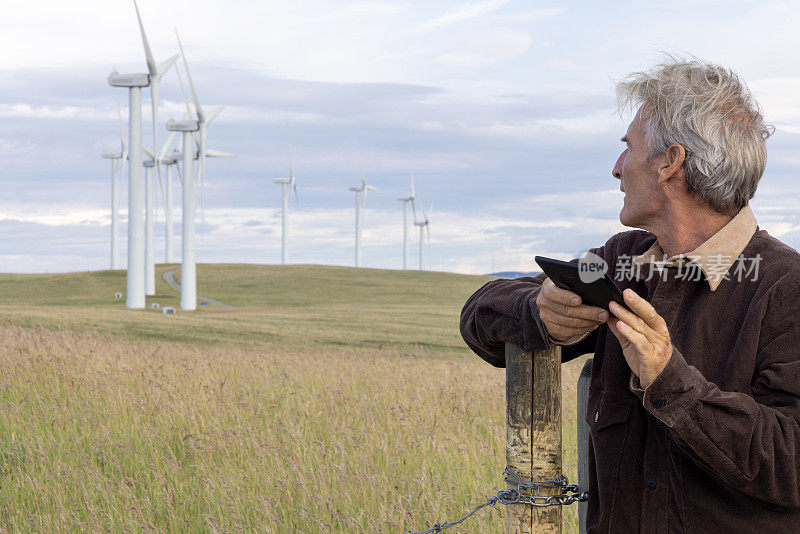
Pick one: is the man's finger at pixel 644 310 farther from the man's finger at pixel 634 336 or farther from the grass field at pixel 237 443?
the grass field at pixel 237 443

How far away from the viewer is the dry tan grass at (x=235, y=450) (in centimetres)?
485

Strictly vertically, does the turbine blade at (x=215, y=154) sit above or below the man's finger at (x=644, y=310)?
above

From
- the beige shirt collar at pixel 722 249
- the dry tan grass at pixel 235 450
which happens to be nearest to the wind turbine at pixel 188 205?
the dry tan grass at pixel 235 450

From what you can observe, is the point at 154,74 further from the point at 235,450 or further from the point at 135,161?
the point at 235,450

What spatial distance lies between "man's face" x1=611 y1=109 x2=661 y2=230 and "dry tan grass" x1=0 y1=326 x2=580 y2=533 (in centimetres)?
244

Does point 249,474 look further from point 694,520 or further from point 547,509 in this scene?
point 694,520

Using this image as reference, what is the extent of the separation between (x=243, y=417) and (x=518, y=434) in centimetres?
451

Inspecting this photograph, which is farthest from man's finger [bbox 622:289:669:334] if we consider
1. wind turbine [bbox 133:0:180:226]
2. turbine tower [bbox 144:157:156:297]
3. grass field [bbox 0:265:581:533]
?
turbine tower [bbox 144:157:156:297]

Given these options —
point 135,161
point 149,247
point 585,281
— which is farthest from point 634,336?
point 149,247

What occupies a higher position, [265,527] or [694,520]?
[694,520]

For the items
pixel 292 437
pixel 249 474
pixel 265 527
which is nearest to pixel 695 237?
pixel 265 527

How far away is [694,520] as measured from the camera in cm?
260

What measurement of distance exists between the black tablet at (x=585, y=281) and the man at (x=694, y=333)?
6 centimetres

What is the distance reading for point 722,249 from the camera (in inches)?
104
